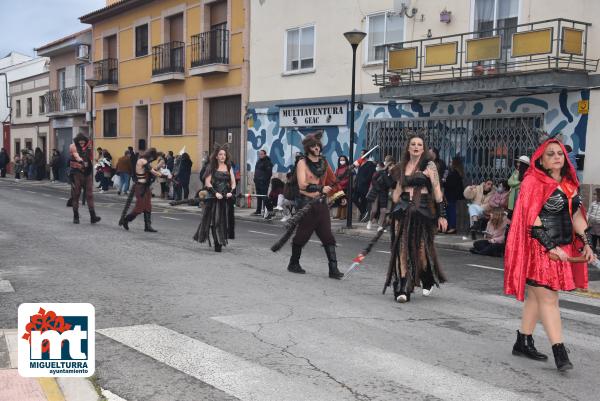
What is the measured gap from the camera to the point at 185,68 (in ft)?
90.2

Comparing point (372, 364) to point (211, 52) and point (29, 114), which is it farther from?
point (29, 114)

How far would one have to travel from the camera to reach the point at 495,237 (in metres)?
12.7

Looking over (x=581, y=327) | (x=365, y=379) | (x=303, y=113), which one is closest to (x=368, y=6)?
(x=303, y=113)

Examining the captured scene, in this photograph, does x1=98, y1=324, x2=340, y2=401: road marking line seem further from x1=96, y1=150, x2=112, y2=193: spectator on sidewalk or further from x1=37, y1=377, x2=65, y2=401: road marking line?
x1=96, y1=150, x2=112, y2=193: spectator on sidewalk

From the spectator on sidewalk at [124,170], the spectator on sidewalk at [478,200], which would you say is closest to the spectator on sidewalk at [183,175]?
the spectator on sidewalk at [124,170]

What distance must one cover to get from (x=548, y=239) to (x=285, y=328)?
233cm

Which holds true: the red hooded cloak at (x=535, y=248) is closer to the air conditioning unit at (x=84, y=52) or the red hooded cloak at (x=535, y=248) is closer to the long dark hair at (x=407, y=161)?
the long dark hair at (x=407, y=161)

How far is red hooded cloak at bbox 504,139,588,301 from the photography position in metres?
5.35

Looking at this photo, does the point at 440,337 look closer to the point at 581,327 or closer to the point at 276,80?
the point at 581,327

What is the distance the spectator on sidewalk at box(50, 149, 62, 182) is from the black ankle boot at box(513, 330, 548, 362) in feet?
113

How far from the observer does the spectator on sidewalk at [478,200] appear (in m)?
14.6

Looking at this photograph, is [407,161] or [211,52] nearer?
[407,161]

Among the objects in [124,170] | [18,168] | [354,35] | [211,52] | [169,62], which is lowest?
[18,168]

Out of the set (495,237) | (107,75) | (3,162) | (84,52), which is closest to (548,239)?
(495,237)
